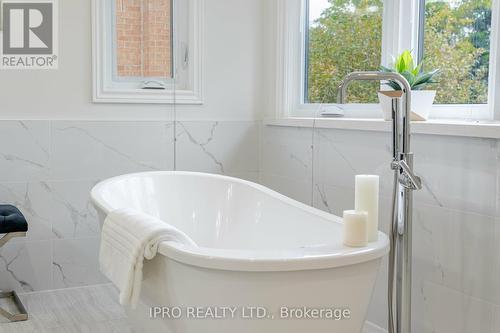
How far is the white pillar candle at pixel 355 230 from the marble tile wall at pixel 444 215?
58 cm

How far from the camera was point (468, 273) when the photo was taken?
93.4 inches

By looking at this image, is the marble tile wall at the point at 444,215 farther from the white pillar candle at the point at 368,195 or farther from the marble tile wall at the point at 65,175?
the marble tile wall at the point at 65,175

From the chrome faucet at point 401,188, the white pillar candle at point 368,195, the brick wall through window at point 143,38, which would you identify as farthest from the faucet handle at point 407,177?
the brick wall through window at point 143,38

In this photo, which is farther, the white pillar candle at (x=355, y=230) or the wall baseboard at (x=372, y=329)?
the wall baseboard at (x=372, y=329)

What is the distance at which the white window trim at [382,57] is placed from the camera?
2459mm

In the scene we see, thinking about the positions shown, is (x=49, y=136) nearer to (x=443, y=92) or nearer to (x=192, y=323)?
(x=192, y=323)

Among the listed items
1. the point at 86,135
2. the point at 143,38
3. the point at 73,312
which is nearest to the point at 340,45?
the point at 143,38

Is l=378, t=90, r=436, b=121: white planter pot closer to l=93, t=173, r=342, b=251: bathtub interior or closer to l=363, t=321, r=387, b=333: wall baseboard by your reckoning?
l=93, t=173, r=342, b=251: bathtub interior

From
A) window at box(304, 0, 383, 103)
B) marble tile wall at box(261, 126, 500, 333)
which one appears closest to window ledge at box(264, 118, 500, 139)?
marble tile wall at box(261, 126, 500, 333)

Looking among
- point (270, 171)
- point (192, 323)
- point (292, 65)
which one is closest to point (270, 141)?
point (270, 171)

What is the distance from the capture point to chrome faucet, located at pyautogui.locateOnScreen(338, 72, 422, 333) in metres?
2.17

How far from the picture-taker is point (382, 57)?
306 centimetres

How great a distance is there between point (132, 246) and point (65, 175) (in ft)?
5.07

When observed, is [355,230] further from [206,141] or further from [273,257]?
[206,141]
